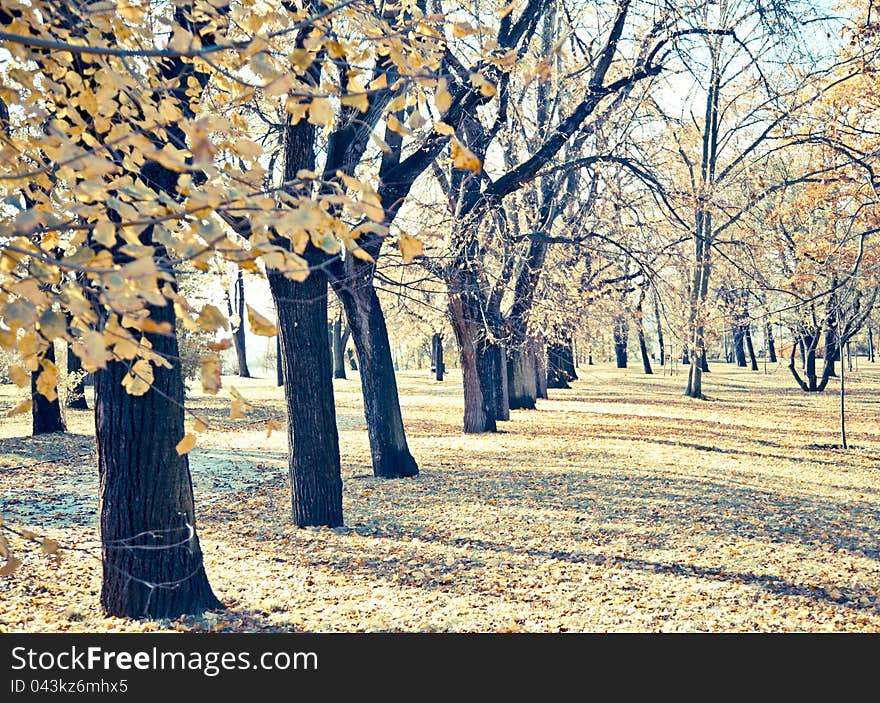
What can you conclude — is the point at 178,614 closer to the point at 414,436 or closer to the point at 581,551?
the point at 581,551

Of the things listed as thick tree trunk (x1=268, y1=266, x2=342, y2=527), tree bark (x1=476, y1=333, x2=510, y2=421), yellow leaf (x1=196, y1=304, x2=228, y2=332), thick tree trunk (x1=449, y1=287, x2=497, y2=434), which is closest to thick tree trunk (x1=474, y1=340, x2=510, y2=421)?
tree bark (x1=476, y1=333, x2=510, y2=421)

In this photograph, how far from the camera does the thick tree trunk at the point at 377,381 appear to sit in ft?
32.3

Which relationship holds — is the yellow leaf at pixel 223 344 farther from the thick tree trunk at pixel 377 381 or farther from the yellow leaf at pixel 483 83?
the thick tree trunk at pixel 377 381

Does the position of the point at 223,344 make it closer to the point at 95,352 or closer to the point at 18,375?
the point at 95,352

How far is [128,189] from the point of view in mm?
2422

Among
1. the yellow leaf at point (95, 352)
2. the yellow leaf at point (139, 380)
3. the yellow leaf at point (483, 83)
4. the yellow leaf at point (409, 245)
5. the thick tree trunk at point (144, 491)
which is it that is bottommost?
the thick tree trunk at point (144, 491)

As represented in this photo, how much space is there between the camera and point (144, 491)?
5145 mm

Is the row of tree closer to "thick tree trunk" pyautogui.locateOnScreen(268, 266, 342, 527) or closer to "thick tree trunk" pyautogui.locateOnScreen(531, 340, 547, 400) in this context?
"thick tree trunk" pyautogui.locateOnScreen(268, 266, 342, 527)

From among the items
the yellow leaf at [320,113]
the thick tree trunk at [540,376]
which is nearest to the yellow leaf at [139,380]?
the yellow leaf at [320,113]

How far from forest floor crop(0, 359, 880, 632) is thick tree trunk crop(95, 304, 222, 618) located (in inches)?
7.8

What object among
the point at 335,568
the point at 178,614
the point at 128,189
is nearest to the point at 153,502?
the point at 178,614

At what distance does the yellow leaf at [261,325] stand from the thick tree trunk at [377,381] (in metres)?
6.81

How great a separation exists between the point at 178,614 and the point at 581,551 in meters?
3.53

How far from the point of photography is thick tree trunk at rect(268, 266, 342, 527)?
7660 millimetres
